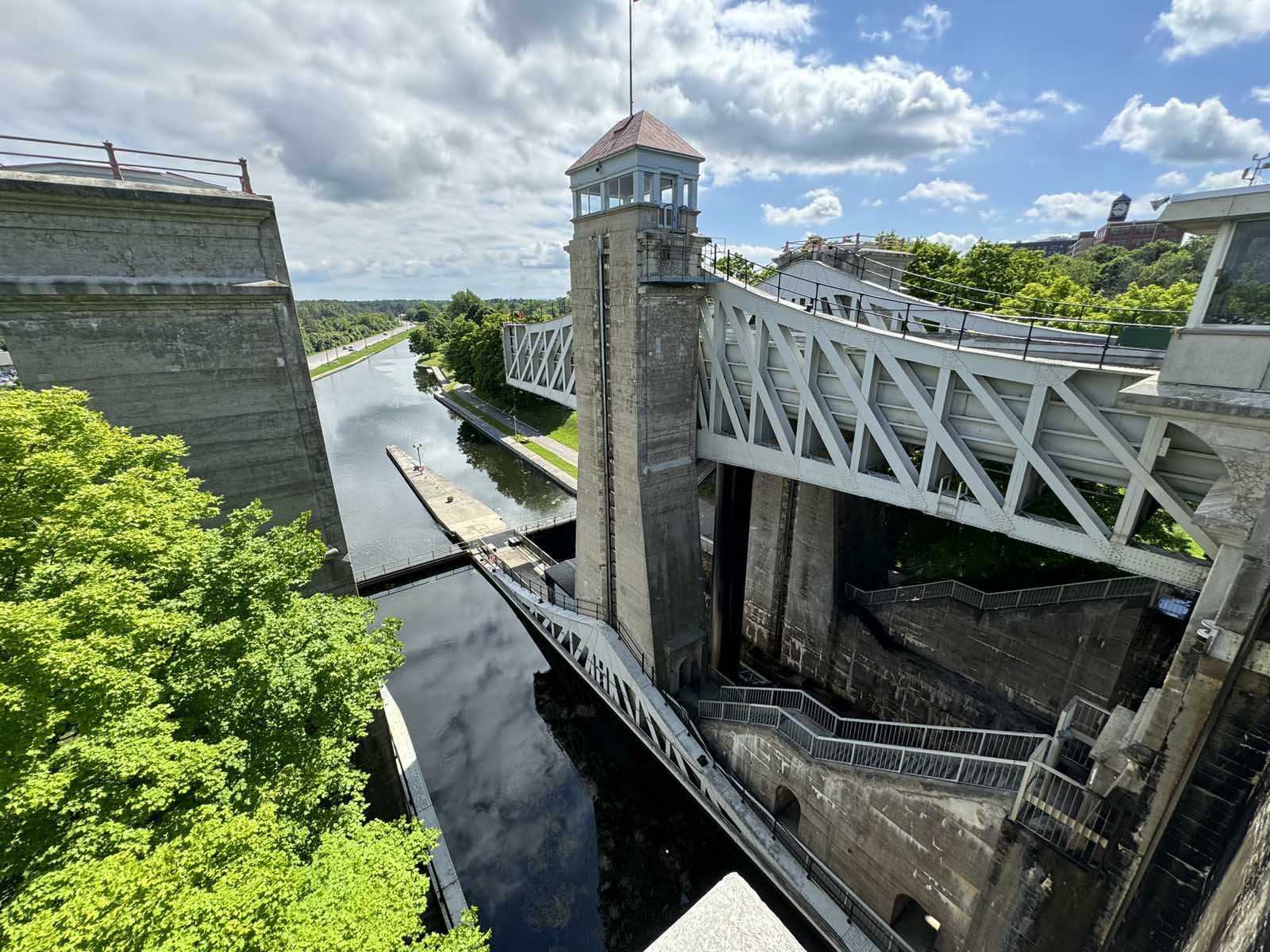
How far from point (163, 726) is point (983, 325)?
20.0m

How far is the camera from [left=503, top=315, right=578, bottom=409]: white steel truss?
82.8ft

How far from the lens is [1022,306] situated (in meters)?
24.6

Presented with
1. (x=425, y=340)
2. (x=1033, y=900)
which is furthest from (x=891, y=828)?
(x=425, y=340)

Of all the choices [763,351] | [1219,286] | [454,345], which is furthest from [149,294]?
[454,345]

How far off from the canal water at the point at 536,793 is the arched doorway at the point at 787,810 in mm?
1831

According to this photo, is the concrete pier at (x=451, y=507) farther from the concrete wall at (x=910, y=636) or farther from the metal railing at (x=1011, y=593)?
the metal railing at (x=1011, y=593)

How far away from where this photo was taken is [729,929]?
2559 millimetres

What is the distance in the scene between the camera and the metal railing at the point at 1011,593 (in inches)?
480

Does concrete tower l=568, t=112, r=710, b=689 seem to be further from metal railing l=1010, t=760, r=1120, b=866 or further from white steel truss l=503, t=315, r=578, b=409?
metal railing l=1010, t=760, r=1120, b=866

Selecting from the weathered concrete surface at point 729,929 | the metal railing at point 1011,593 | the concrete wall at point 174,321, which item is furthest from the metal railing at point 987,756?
the concrete wall at point 174,321

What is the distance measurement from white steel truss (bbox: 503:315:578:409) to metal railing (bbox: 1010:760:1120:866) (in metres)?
19.0

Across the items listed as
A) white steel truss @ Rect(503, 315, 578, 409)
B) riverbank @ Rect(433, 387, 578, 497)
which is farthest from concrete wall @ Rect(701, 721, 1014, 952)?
riverbank @ Rect(433, 387, 578, 497)

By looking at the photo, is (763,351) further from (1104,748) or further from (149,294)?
(149,294)

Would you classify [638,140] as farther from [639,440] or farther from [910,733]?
[910,733]
